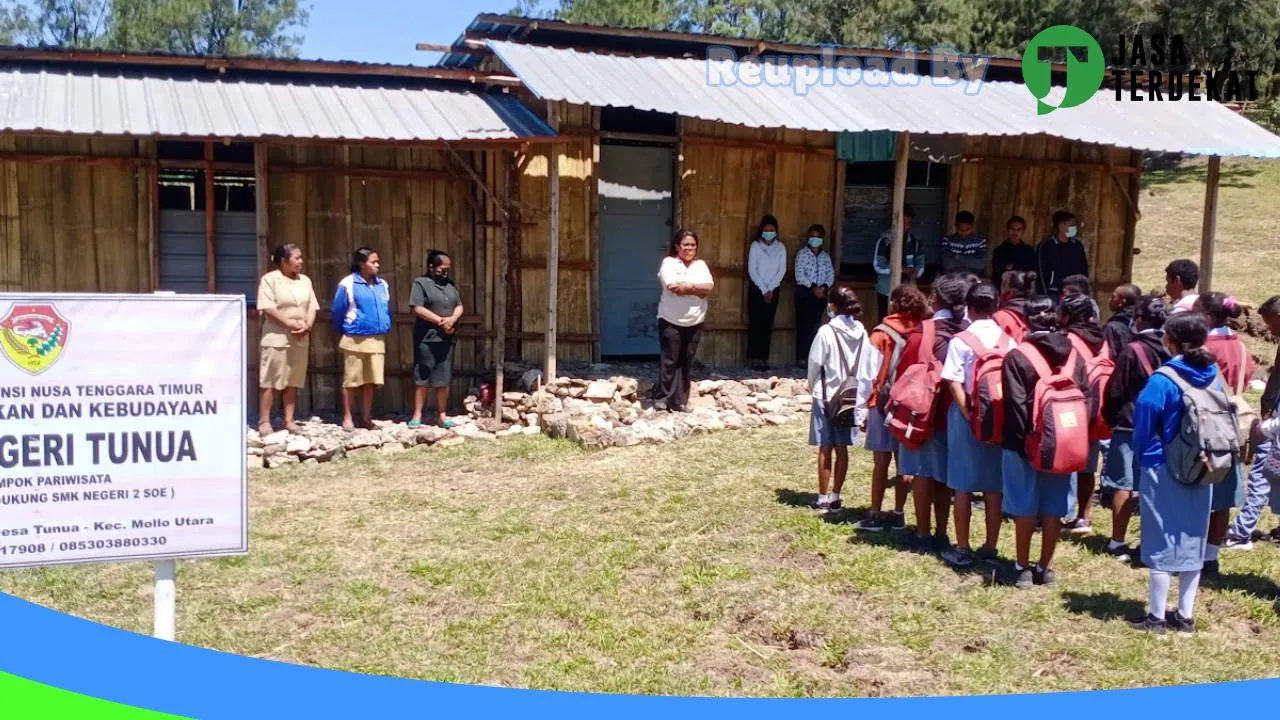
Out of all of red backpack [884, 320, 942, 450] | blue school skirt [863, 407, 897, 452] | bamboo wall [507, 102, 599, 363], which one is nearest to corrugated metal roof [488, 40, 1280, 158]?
bamboo wall [507, 102, 599, 363]

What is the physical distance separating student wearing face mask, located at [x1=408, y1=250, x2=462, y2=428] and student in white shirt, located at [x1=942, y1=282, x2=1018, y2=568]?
537cm

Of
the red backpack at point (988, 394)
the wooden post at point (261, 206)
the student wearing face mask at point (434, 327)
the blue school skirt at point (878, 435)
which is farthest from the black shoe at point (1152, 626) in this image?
the wooden post at point (261, 206)

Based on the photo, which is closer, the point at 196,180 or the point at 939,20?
the point at 196,180

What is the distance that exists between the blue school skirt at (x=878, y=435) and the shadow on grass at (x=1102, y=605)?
4.43 ft

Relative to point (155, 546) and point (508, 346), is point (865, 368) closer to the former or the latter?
point (155, 546)

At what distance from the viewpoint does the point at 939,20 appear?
29781mm

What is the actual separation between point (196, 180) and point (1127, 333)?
8.19 meters

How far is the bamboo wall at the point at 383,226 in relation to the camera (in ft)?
37.0

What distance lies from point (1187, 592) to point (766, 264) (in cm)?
701

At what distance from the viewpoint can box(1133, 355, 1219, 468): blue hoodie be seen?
5.53m

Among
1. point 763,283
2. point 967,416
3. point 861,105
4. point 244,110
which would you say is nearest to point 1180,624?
point 967,416

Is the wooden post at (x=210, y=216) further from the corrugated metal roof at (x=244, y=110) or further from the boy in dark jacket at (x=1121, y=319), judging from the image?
the boy in dark jacket at (x=1121, y=319)

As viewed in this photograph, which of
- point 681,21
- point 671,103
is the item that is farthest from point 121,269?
point 681,21

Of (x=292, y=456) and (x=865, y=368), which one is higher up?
(x=865, y=368)
